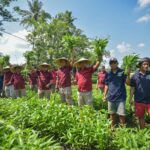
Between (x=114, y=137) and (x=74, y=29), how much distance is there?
45131mm

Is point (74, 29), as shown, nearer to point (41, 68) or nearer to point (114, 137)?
point (41, 68)

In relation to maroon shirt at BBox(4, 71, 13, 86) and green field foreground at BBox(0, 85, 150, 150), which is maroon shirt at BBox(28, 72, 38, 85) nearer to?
maroon shirt at BBox(4, 71, 13, 86)

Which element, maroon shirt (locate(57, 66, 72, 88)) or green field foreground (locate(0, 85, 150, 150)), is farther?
maroon shirt (locate(57, 66, 72, 88))

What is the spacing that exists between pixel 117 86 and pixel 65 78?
3.31m

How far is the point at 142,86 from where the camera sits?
7.72 metres

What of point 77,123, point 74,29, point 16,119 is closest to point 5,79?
point 16,119

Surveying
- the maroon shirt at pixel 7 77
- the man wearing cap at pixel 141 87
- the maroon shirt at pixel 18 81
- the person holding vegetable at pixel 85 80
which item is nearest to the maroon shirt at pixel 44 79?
the maroon shirt at pixel 18 81

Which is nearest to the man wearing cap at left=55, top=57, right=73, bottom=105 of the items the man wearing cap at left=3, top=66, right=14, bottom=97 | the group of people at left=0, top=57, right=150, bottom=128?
the group of people at left=0, top=57, right=150, bottom=128

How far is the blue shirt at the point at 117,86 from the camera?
821 cm

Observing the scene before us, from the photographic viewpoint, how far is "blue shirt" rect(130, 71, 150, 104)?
7672 millimetres

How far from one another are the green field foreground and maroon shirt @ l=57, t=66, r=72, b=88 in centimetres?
279

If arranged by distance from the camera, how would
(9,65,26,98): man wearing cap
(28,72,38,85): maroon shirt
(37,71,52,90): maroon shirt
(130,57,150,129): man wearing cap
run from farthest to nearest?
(28,72,38,85): maroon shirt < (9,65,26,98): man wearing cap < (37,71,52,90): maroon shirt < (130,57,150,129): man wearing cap

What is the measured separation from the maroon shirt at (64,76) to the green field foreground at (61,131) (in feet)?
9.16

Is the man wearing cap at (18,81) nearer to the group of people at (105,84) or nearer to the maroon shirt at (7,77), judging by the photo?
the group of people at (105,84)
